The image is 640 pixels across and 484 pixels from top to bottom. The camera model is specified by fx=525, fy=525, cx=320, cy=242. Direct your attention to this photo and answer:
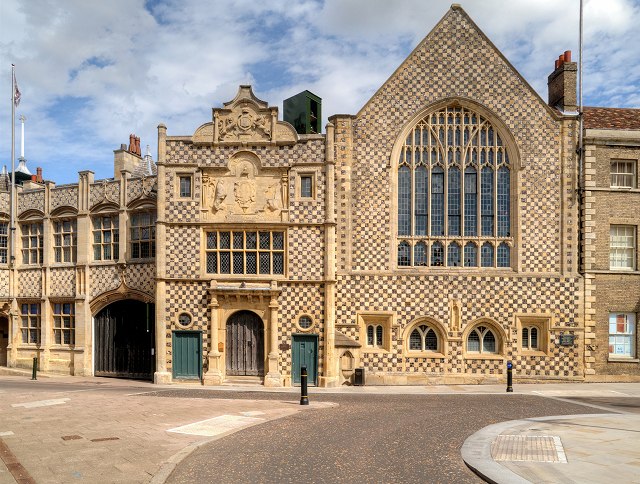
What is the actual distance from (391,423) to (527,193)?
44.5 ft

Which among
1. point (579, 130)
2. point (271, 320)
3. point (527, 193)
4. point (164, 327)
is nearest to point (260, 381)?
point (271, 320)

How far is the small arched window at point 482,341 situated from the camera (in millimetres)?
22719

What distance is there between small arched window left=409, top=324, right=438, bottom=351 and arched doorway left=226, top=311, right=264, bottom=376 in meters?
6.51

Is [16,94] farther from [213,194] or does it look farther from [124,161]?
[213,194]

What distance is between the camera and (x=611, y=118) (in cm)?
2494

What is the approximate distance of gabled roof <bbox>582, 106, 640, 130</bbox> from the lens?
79.0 ft

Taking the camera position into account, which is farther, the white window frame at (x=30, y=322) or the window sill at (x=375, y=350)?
the white window frame at (x=30, y=322)

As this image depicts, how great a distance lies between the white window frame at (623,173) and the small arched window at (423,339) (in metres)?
10.5

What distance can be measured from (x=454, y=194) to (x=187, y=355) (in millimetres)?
13458

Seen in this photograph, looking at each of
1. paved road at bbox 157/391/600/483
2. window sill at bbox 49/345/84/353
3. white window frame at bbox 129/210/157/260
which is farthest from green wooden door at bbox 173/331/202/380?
paved road at bbox 157/391/600/483

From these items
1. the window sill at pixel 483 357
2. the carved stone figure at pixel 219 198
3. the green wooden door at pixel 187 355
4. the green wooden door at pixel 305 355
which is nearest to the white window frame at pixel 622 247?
the window sill at pixel 483 357

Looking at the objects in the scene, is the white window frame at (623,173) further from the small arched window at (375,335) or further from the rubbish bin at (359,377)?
the rubbish bin at (359,377)

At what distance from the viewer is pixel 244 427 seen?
42.9 feet

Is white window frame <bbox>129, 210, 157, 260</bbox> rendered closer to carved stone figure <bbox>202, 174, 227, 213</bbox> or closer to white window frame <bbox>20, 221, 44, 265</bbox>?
carved stone figure <bbox>202, 174, 227, 213</bbox>
